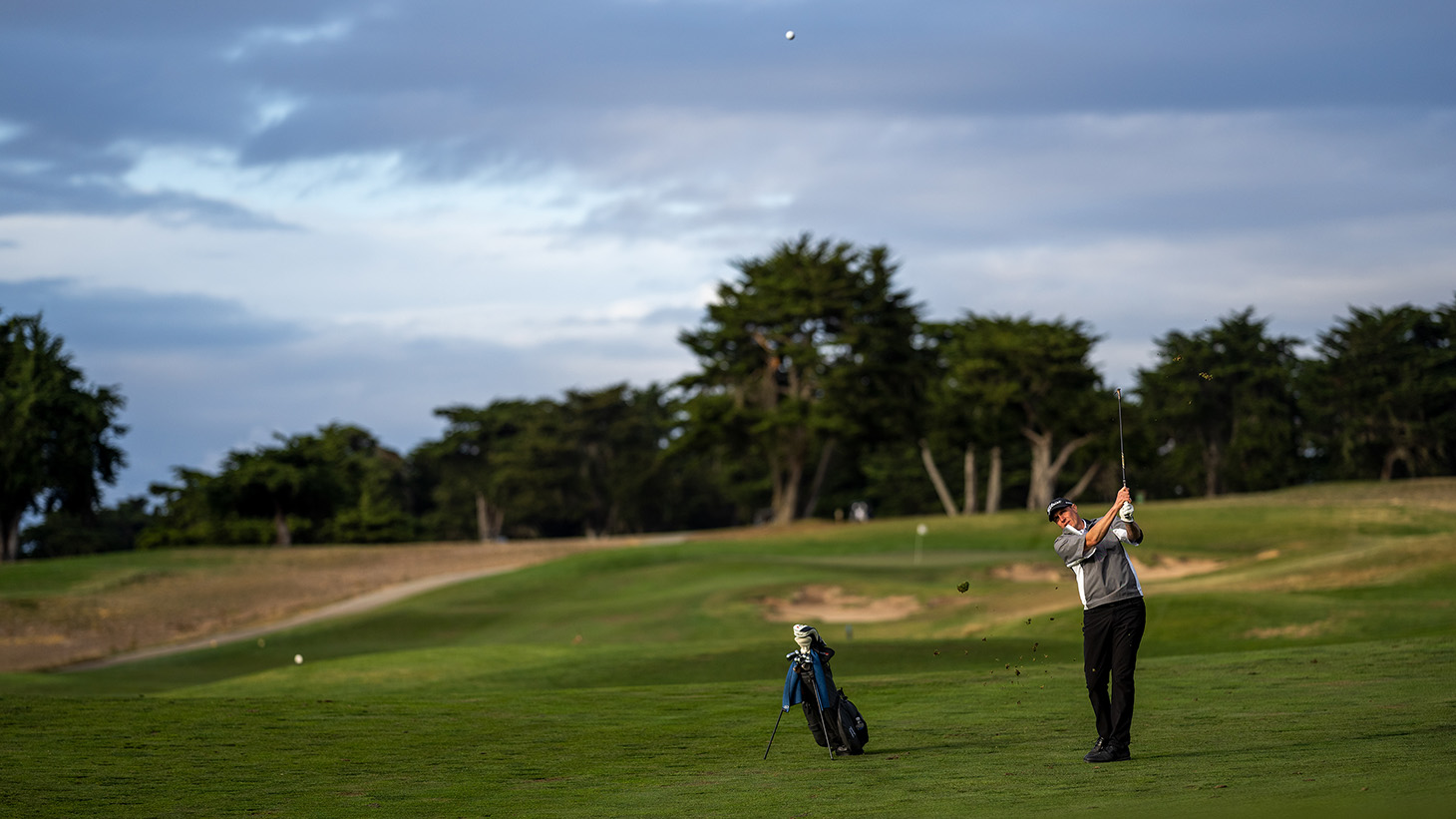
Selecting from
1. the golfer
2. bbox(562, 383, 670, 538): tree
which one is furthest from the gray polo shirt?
bbox(562, 383, 670, 538): tree

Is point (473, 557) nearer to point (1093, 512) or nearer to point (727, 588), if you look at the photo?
point (727, 588)

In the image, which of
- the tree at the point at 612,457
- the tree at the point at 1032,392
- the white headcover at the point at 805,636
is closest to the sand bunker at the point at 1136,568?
the tree at the point at 1032,392

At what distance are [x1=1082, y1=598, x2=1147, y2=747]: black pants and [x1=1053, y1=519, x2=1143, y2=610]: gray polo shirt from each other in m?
0.09

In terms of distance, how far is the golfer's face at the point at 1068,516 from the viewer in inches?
476

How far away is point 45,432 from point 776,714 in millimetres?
59851

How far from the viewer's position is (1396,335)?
79250 millimetres

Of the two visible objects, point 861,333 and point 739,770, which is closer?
point 739,770

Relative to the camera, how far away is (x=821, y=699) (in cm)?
1314

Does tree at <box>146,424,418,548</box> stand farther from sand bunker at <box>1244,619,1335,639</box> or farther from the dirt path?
sand bunker at <box>1244,619,1335,639</box>

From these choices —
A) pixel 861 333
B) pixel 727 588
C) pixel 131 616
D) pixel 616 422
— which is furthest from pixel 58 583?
pixel 616 422

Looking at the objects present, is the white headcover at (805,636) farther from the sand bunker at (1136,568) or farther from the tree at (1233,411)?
the tree at (1233,411)

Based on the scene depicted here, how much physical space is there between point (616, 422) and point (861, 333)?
39.2m

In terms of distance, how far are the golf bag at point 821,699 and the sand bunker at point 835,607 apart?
2172 cm

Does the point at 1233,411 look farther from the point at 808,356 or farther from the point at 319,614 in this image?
the point at 319,614
